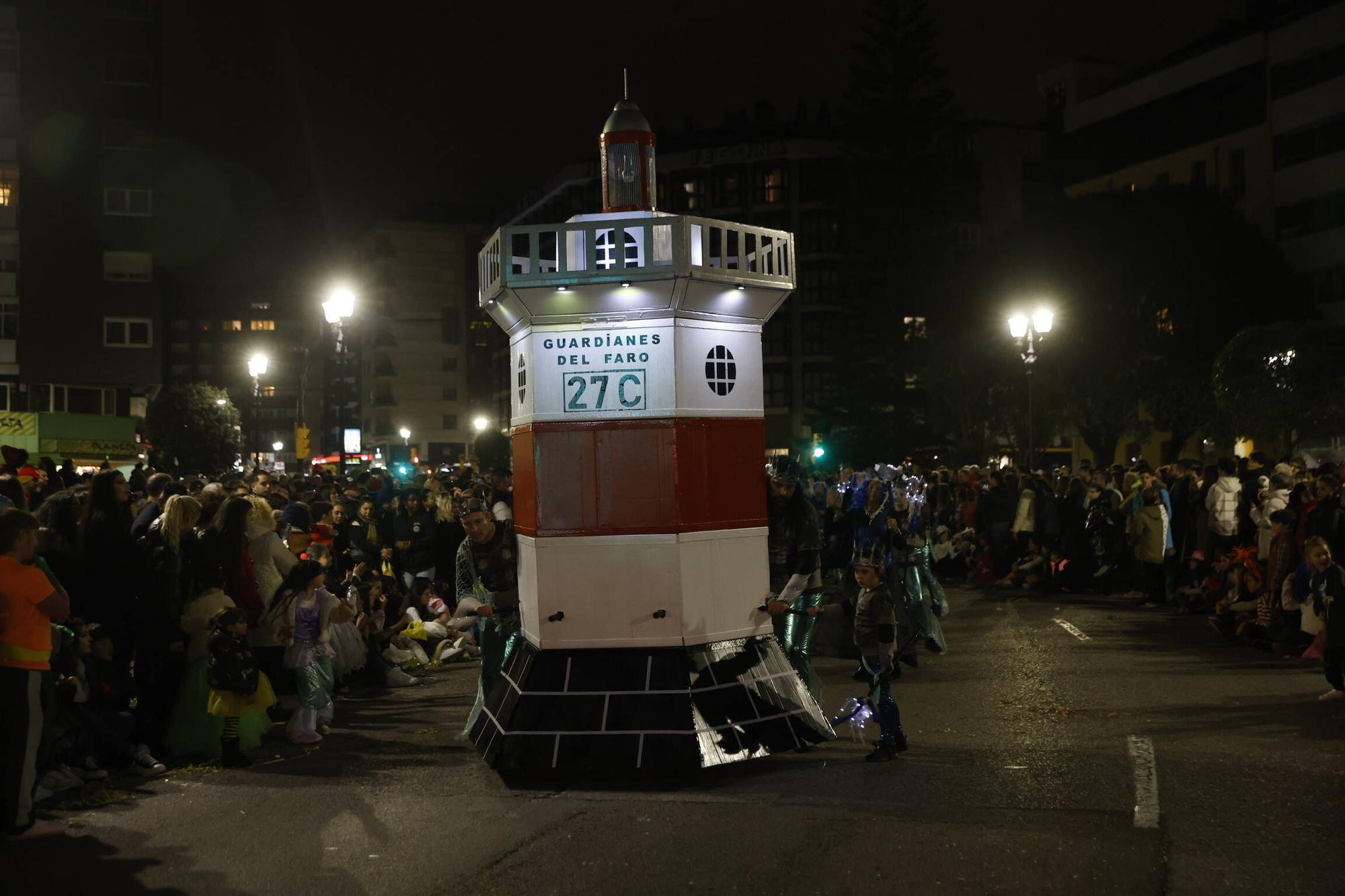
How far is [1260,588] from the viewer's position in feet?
45.4

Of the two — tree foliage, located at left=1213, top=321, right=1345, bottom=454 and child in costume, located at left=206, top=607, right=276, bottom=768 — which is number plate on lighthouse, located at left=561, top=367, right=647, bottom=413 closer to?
child in costume, located at left=206, top=607, right=276, bottom=768

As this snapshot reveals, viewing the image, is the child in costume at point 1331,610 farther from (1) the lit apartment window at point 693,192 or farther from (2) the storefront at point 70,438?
(1) the lit apartment window at point 693,192

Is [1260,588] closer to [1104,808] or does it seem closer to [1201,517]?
[1201,517]

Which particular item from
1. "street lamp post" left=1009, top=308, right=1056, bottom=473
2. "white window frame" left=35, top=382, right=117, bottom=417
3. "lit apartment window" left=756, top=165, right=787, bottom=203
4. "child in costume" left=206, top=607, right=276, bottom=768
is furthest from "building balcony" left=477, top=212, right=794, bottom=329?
"lit apartment window" left=756, top=165, right=787, bottom=203

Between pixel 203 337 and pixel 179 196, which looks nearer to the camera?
pixel 179 196

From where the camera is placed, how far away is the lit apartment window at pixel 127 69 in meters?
48.7

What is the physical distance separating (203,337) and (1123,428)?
12567 centimetres

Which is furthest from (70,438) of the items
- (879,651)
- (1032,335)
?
(879,651)

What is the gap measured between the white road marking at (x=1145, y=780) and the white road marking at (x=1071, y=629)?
5.73 m

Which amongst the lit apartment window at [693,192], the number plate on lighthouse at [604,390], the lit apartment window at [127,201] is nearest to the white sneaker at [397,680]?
the number plate on lighthouse at [604,390]

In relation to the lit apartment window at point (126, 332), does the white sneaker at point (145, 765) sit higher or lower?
lower

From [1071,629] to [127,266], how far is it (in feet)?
143

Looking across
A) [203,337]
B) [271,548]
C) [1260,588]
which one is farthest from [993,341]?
[203,337]

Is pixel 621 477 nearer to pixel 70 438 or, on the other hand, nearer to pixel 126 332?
pixel 70 438
